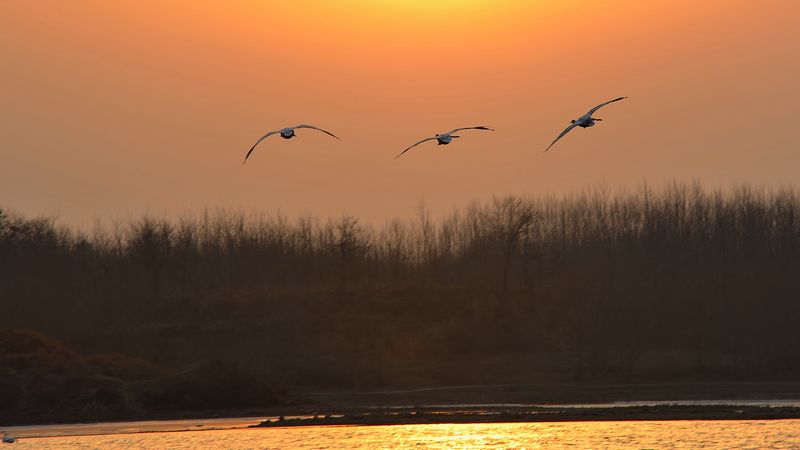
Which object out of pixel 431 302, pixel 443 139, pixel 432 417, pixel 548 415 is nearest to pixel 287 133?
pixel 443 139

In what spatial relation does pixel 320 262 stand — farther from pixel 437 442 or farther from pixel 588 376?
pixel 437 442

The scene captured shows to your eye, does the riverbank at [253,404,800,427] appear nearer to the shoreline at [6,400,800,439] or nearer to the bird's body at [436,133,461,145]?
the shoreline at [6,400,800,439]

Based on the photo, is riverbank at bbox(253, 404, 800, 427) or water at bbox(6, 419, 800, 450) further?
riverbank at bbox(253, 404, 800, 427)

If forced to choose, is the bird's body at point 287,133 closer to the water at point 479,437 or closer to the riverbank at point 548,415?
the water at point 479,437

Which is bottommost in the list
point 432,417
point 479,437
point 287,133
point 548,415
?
point 479,437

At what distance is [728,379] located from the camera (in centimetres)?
7262

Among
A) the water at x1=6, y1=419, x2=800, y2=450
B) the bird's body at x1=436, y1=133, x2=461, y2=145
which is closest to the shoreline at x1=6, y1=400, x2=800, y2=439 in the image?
the water at x1=6, y1=419, x2=800, y2=450

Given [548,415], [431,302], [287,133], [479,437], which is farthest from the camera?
[431,302]

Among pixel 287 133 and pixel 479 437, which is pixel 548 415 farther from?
pixel 287 133

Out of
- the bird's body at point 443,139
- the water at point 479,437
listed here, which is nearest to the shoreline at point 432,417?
the water at point 479,437

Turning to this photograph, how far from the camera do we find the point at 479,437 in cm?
4781

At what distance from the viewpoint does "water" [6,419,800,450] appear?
148 ft

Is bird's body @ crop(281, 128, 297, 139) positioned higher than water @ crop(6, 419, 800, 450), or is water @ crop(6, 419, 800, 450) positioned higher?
bird's body @ crop(281, 128, 297, 139)

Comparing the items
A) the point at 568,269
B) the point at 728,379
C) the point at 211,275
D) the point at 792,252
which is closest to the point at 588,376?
the point at 728,379
